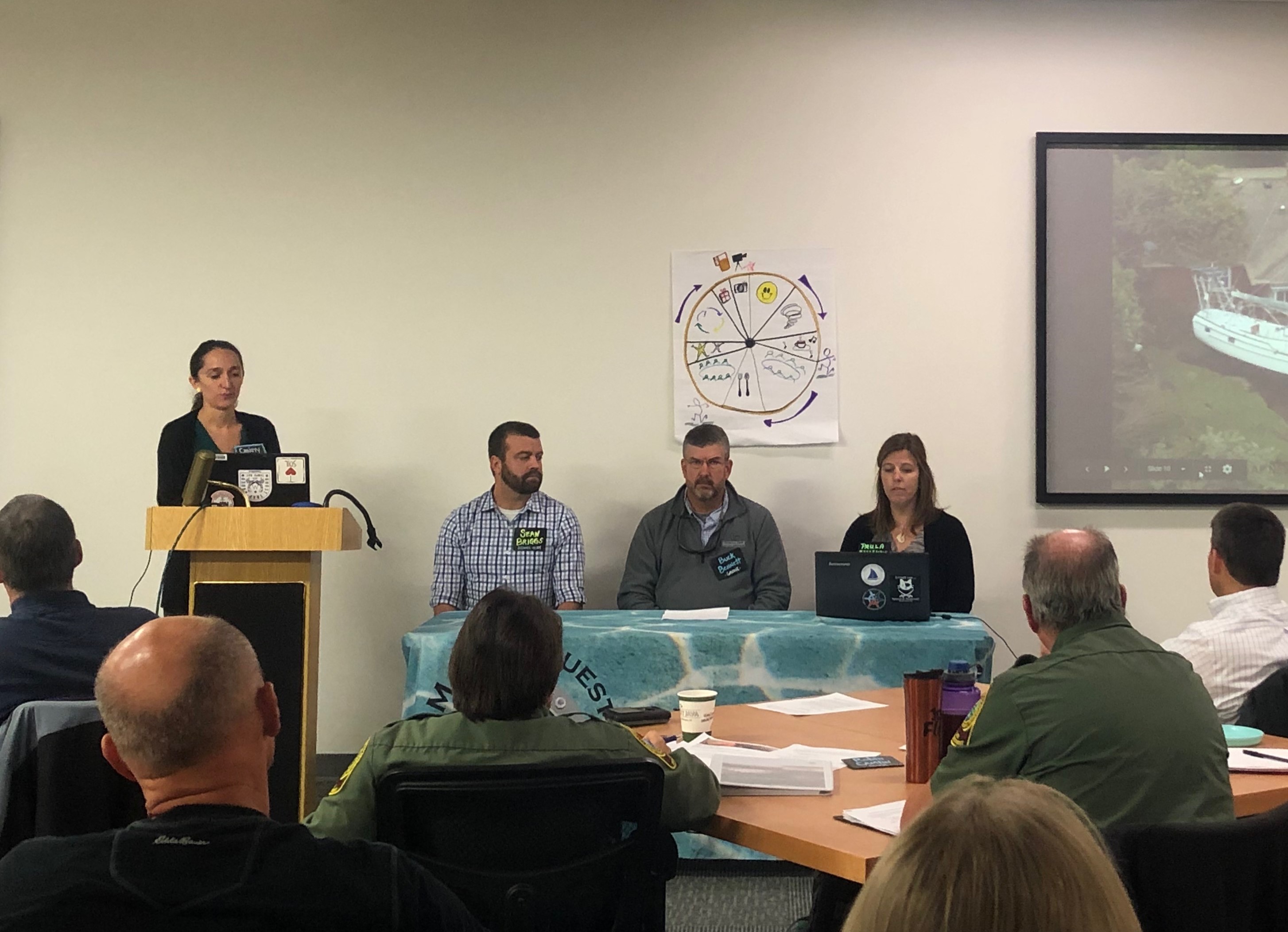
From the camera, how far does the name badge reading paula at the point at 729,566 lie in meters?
4.71

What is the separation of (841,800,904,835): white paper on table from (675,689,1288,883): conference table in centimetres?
1

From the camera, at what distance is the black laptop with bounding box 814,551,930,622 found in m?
3.81

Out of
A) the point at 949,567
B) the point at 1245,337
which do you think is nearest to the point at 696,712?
the point at 949,567

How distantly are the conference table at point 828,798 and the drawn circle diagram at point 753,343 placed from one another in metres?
2.47

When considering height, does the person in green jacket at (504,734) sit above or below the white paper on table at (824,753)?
above

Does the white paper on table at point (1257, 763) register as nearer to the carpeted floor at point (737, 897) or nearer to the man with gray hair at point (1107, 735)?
the man with gray hair at point (1107, 735)

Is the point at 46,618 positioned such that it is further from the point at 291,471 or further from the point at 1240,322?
the point at 1240,322

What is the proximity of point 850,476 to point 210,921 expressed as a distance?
13.7 feet

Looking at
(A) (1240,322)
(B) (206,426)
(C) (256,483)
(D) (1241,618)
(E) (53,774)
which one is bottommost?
(E) (53,774)

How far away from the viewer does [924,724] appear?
2.07m

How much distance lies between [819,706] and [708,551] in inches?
76.1

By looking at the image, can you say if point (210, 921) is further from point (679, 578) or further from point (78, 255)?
point (78, 255)

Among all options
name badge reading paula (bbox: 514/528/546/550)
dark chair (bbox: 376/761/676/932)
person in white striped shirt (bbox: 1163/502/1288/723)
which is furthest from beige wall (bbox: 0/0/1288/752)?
dark chair (bbox: 376/761/676/932)

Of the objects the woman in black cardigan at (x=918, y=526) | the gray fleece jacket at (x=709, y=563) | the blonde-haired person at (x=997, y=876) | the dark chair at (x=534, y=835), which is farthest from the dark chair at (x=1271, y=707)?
the blonde-haired person at (x=997, y=876)
